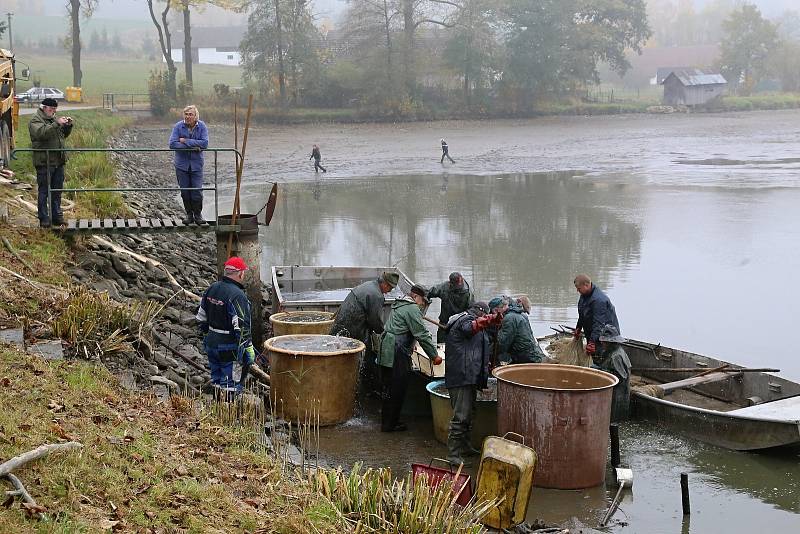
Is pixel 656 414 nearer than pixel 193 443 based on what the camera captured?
No

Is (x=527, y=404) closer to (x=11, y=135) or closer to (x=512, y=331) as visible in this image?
(x=512, y=331)

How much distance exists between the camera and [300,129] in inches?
2287

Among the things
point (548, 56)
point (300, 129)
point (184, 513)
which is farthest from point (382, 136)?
point (184, 513)

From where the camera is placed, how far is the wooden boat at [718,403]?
10.6 meters

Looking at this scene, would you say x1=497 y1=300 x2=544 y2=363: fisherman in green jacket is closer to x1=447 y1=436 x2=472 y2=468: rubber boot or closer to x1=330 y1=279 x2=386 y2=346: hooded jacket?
x1=447 y1=436 x2=472 y2=468: rubber boot

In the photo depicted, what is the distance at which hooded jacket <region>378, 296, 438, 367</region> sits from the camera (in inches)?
427

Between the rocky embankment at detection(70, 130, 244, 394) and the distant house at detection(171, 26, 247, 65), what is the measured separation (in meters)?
98.4

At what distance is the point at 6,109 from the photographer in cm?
1981

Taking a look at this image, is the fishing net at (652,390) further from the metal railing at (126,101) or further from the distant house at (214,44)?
the distant house at (214,44)

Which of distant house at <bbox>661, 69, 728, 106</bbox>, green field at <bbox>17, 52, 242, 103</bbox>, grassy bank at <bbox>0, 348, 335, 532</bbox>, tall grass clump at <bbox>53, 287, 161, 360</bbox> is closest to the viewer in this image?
grassy bank at <bbox>0, 348, 335, 532</bbox>

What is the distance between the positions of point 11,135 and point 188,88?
40.8 m

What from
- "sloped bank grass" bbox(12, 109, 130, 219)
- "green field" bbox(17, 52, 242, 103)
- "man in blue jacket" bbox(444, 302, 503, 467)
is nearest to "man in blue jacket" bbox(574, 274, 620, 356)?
"man in blue jacket" bbox(444, 302, 503, 467)

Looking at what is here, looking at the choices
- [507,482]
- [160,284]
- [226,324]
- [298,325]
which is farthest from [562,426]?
[160,284]

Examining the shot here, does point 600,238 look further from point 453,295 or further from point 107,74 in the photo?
point 107,74
